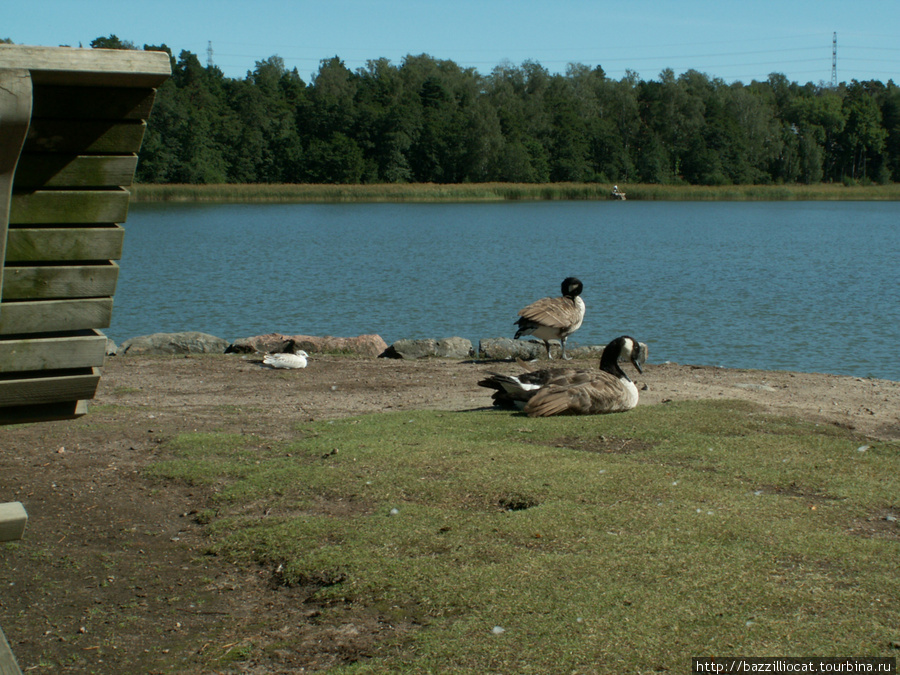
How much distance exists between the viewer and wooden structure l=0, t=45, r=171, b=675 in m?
2.94

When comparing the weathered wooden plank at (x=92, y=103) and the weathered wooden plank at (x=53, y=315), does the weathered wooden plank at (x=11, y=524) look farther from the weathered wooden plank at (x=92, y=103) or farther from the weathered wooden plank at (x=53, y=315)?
the weathered wooden plank at (x=92, y=103)

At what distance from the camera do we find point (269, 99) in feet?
336

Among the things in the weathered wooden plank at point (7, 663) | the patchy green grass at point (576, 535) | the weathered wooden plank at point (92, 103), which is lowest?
the patchy green grass at point (576, 535)

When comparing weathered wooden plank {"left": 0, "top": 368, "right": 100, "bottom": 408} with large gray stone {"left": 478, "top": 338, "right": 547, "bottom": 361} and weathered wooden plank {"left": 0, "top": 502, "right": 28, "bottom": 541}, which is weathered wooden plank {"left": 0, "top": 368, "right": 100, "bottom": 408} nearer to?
weathered wooden plank {"left": 0, "top": 502, "right": 28, "bottom": 541}

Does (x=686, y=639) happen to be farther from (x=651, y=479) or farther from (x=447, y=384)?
(x=447, y=384)

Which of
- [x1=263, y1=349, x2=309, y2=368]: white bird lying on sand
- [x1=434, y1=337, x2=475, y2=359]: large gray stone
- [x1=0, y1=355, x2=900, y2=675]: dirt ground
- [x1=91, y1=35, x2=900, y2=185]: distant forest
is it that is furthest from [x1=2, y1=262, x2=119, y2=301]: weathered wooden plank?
[x1=91, y1=35, x2=900, y2=185]: distant forest

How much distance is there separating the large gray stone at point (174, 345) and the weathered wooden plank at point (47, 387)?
9.81m

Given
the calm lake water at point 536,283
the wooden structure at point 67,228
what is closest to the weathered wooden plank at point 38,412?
the wooden structure at point 67,228

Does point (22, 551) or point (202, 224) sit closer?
point (22, 551)

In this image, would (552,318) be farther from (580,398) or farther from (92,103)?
(92,103)

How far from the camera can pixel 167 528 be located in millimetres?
5309

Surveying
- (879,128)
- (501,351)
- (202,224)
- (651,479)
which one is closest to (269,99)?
(202,224)

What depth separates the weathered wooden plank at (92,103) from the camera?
295 centimetres

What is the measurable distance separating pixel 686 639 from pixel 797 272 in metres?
27.2
